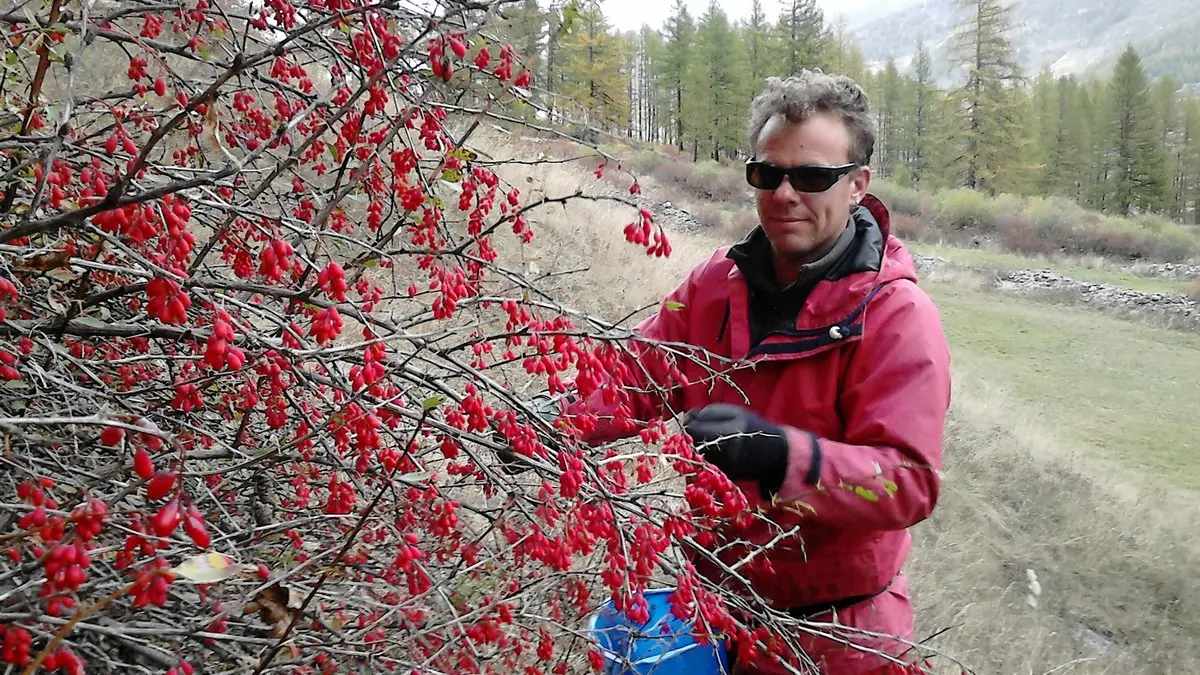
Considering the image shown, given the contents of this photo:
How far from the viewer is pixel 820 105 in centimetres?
189

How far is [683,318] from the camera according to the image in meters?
2.13

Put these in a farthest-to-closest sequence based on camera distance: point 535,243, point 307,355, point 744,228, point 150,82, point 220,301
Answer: point 744,228, point 535,243, point 150,82, point 220,301, point 307,355

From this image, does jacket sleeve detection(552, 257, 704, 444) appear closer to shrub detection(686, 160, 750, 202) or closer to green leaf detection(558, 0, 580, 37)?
green leaf detection(558, 0, 580, 37)

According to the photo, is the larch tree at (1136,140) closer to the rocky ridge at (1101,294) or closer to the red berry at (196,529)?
the rocky ridge at (1101,294)

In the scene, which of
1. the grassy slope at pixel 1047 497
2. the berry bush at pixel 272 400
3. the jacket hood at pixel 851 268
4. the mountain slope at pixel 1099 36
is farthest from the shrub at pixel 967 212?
the mountain slope at pixel 1099 36

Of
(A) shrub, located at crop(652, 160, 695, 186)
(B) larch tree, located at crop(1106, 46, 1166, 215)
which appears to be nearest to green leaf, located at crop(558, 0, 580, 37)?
(A) shrub, located at crop(652, 160, 695, 186)

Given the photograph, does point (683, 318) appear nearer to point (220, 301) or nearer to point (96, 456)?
point (220, 301)

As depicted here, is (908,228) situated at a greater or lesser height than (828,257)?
lesser

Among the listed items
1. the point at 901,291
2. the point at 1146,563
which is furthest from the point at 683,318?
the point at 1146,563

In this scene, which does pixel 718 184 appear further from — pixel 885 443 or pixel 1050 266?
pixel 885 443

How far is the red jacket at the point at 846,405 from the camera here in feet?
4.91

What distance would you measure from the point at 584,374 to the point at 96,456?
4.15 feet

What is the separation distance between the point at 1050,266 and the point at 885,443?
2364cm

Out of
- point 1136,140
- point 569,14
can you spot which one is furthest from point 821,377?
point 1136,140
